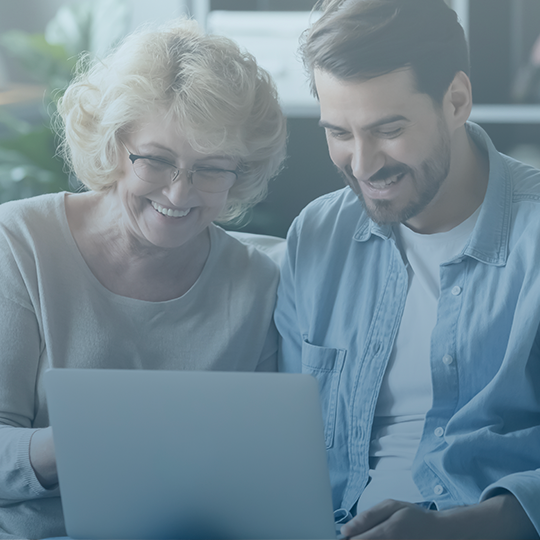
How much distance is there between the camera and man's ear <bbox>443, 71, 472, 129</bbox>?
1.17 meters

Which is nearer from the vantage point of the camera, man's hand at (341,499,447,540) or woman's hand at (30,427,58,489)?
man's hand at (341,499,447,540)

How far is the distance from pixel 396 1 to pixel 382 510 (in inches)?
33.7

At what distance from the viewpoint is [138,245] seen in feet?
4.26

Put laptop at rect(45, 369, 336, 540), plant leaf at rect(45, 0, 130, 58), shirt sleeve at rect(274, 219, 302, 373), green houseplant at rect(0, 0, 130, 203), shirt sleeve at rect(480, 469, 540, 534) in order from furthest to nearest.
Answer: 1. plant leaf at rect(45, 0, 130, 58)
2. green houseplant at rect(0, 0, 130, 203)
3. shirt sleeve at rect(274, 219, 302, 373)
4. shirt sleeve at rect(480, 469, 540, 534)
5. laptop at rect(45, 369, 336, 540)

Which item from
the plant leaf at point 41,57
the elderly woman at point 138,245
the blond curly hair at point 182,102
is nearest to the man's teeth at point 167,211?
the elderly woman at point 138,245

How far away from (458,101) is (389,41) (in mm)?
181

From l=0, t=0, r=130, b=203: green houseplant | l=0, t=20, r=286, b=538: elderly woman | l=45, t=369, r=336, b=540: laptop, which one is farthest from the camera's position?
l=0, t=0, r=130, b=203: green houseplant

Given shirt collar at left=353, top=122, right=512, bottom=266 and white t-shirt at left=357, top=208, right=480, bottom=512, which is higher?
shirt collar at left=353, top=122, right=512, bottom=266

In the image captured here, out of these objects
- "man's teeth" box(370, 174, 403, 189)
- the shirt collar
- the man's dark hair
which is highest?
the man's dark hair

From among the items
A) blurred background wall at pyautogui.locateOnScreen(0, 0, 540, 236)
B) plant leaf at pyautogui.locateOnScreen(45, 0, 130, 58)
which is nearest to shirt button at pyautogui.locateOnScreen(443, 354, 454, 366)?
blurred background wall at pyautogui.locateOnScreen(0, 0, 540, 236)

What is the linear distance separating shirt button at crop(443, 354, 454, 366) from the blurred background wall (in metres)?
1.08

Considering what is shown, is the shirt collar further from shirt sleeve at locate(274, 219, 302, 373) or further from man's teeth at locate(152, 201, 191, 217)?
man's teeth at locate(152, 201, 191, 217)

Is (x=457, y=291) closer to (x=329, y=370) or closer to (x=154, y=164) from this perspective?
(x=329, y=370)

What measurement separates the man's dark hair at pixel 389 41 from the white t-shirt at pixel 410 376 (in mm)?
275
